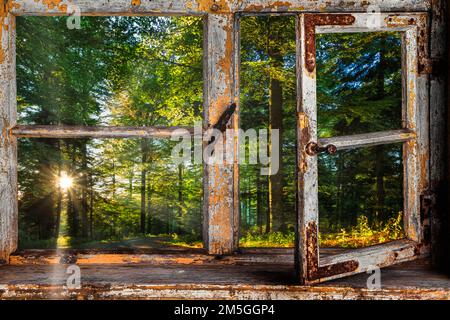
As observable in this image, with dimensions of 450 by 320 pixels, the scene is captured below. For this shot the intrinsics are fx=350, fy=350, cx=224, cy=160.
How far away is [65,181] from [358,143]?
5946mm

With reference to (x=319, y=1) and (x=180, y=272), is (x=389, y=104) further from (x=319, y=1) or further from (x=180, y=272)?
(x=180, y=272)

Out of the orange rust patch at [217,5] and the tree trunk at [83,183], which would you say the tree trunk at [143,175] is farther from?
the orange rust patch at [217,5]

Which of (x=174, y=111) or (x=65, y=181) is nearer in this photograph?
(x=65, y=181)

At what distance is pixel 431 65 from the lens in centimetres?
143

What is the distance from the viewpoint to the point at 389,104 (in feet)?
16.2

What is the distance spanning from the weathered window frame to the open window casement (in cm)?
26

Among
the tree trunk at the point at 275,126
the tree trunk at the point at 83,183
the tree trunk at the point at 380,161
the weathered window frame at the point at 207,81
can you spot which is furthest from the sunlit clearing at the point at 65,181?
the tree trunk at the point at 380,161

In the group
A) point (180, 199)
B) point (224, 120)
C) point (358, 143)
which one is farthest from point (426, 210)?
→ point (180, 199)

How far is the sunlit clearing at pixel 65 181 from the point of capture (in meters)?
5.80

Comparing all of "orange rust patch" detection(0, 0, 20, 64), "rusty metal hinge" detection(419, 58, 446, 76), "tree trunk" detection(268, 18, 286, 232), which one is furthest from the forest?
"rusty metal hinge" detection(419, 58, 446, 76)

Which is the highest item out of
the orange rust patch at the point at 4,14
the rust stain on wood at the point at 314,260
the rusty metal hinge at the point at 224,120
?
the orange rust patch at the point at 4,14

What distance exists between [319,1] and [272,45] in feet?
14.7

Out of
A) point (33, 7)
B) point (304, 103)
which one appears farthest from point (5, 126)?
point (304, 103)

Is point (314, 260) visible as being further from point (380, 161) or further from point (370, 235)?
point (380, 161)
